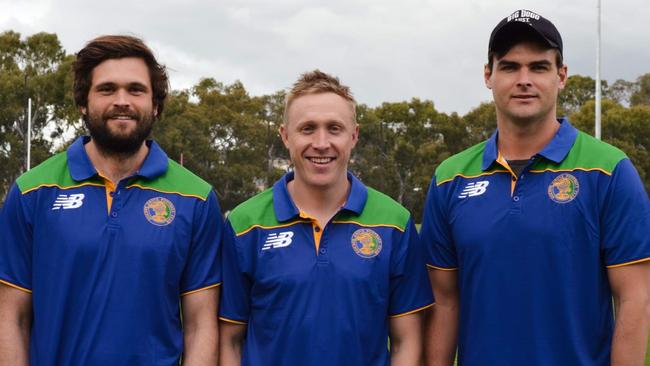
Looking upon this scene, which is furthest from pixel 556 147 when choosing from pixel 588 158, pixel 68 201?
pixel 68 201

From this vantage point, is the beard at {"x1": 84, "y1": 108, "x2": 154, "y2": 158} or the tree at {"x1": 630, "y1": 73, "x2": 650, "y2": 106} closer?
the beard at {"x1": 84, "y1": 108, "x2": 154, "y2": 158}

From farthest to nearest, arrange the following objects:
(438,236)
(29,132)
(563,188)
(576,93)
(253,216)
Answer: (576,93) → (29,132) → (438,236) → (253,216) → (563,188)

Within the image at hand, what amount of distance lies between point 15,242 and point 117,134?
1.97ft

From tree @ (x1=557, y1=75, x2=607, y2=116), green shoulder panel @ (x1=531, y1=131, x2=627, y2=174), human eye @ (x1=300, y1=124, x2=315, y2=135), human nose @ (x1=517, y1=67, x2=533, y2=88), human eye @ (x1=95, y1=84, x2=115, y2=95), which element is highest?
tree @ (x1=557, y1=75, x2=607, y2=116)

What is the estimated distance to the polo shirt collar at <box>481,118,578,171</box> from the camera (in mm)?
3568

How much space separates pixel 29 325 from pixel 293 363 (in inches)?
43.4

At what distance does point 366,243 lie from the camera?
3.64 meters

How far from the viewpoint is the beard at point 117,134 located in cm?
355

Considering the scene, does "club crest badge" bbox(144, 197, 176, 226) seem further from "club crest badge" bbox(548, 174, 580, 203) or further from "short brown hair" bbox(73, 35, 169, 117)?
"club crest badge" bbox(548, 174, 580, 203)

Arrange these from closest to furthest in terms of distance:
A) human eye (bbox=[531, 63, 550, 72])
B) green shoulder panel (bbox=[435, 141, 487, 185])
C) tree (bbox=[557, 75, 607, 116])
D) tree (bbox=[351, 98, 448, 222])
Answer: human eye (bbox=[531, 63, 550, 72]), green shoulder panel (bbox=[435, 141, 487, 185]), tree (bbox=[351, 98, 448, 222]), tree (bbox=[557, 75, 607, 116])

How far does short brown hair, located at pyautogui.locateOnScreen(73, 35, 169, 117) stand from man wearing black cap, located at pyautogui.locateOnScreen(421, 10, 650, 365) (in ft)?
4.52

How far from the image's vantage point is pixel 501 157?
12.1ft

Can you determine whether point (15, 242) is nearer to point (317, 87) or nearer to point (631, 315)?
point (317, 87)

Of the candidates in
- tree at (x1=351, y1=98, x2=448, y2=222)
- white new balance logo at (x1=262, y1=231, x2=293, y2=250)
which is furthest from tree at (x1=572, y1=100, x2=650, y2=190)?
white new balance logo at (x1=262, y1=231, x2=293, y2=250)
